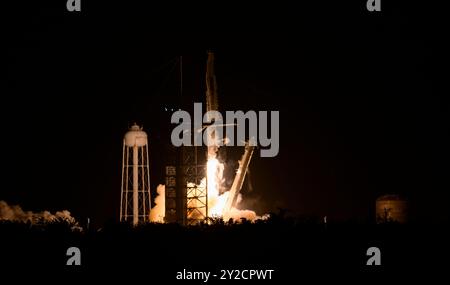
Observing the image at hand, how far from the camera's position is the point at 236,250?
62.6 feet

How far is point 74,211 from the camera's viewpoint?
4991 centimetres

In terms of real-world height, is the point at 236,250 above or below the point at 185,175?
below

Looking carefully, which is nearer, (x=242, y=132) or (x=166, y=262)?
(x=166, y=262)

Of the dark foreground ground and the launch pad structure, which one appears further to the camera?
the launch pad structure

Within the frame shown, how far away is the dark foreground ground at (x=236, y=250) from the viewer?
1862 cm

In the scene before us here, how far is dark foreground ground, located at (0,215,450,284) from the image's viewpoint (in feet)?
61.1

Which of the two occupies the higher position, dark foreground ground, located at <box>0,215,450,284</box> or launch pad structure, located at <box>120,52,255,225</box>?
launch pad structure, located at <box>120,52,255,225</box>

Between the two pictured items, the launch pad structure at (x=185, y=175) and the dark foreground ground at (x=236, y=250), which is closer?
the dark foreground ground at (x=236, y=250)

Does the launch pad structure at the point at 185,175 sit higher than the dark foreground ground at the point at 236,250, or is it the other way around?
the launch pad structure at the point at 185,175

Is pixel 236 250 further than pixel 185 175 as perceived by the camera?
No
